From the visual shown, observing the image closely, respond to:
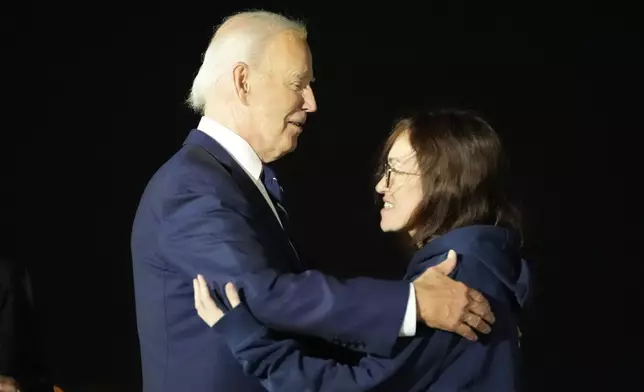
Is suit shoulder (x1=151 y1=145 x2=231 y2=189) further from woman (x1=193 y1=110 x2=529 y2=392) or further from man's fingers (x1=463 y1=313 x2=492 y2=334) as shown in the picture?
man's fingers (x1=463 y1=313 x2=492 y2=334)

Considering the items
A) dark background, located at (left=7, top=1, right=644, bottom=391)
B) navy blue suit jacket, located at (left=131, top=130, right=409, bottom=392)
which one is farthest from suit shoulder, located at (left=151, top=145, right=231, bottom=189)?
dark background, located at (left=7, top=1, right=644, bottom=391)

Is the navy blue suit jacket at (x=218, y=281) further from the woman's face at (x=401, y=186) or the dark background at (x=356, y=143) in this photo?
the dark background at (x=356, y=143)

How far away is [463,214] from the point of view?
150 centimetres

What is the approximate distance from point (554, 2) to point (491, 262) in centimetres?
261

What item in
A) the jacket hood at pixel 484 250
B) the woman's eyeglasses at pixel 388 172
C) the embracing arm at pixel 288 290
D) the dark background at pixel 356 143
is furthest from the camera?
the dark background at pixel 356 143

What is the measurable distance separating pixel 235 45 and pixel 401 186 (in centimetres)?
40

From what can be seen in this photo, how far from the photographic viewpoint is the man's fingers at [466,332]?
1.34 m

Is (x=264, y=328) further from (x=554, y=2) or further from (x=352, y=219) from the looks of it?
(x=554, y=2)

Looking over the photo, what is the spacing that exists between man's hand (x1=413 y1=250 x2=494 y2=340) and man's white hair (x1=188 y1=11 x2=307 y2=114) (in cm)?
52

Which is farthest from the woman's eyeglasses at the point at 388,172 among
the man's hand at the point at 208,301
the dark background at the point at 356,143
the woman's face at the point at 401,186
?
the dark background at the point at 356,143

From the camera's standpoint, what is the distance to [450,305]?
134 centimetres

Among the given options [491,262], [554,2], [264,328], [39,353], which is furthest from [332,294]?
[554,2]

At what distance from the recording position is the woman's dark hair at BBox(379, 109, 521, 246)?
149 centimetres

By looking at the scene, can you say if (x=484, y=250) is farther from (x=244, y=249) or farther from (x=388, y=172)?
(x=244, y=249)
